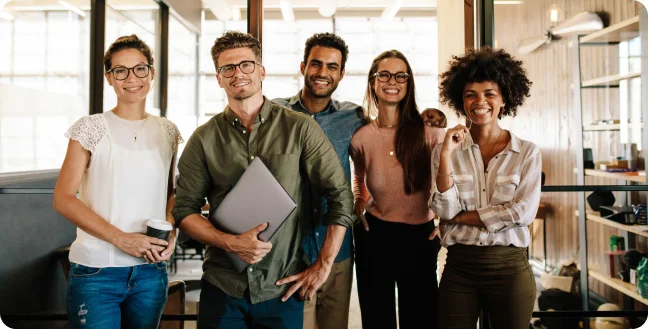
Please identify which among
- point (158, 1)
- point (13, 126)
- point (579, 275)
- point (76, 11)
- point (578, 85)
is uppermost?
point (158, 1)

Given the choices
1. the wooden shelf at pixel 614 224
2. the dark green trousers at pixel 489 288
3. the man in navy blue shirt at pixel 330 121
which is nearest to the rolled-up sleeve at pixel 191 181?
the man in navy blue shirt at pixel 330 121

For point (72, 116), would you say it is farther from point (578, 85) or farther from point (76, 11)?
point (578, 85)

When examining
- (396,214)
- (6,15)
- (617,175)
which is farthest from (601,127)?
(6,15)

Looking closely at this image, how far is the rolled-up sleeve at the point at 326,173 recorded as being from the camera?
1445mm

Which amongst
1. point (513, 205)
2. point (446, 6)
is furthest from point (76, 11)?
point (513, 205)

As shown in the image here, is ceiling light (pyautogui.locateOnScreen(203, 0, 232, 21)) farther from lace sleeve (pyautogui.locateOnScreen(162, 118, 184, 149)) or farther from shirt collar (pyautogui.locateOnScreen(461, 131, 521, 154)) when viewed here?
shirt collar (pyautogui.locateOnScreen(461, 131, 521, 154))

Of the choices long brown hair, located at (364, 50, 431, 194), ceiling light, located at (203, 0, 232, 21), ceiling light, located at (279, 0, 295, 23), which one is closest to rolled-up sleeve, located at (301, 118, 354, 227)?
long brown hair, located at (364, 50, 431, 194)

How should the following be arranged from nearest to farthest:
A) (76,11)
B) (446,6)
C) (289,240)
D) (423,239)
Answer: (289,240), (423,239), (446,6), (76,11)

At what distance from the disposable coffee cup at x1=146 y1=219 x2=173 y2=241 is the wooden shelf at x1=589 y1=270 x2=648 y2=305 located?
3020 millimetres

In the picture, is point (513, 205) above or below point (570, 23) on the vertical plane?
below

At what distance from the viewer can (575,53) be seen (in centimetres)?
364

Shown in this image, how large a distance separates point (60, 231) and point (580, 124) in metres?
3.95

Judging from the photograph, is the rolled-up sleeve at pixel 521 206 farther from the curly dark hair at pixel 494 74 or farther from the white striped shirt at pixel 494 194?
the curly dark hair at pixel 494 74

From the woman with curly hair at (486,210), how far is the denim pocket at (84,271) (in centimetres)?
113
